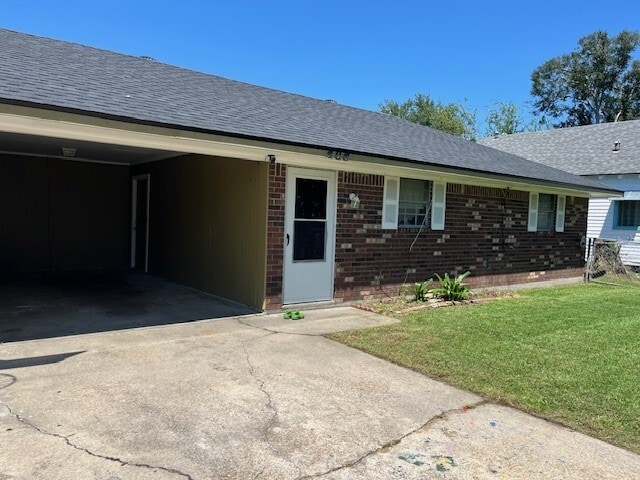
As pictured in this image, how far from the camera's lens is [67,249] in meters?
12.2

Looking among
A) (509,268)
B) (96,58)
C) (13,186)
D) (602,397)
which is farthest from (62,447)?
(509,268)

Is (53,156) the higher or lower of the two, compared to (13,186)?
higher

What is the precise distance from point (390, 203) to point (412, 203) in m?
0.72

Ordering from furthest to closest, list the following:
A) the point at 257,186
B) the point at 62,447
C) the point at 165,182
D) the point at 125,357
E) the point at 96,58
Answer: the point at 165,182 < the point at 96,58 < the point at 257,186 < the point at 125,357 < the point at 62,447

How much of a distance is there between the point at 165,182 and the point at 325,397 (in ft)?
27.1

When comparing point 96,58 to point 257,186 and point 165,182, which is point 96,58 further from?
point 257,186

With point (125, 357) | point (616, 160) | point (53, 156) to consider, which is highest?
point (616, 160)

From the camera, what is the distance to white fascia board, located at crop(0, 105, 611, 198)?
5391mm

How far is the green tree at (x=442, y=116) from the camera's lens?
155ft

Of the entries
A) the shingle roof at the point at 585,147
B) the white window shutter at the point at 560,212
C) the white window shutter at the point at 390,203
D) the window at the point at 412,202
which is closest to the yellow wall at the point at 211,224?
the white window shutter at the point at 390,203

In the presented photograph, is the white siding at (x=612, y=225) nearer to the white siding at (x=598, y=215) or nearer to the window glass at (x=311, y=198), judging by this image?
the white siding at (x=598, y=215)

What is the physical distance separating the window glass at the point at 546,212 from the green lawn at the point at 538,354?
4289 mm

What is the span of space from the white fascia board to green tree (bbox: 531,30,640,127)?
37.4m

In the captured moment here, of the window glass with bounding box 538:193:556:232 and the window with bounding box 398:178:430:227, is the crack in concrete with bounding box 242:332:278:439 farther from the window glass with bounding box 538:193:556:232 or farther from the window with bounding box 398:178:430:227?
the window glass with bounding box 538:193:556:232
